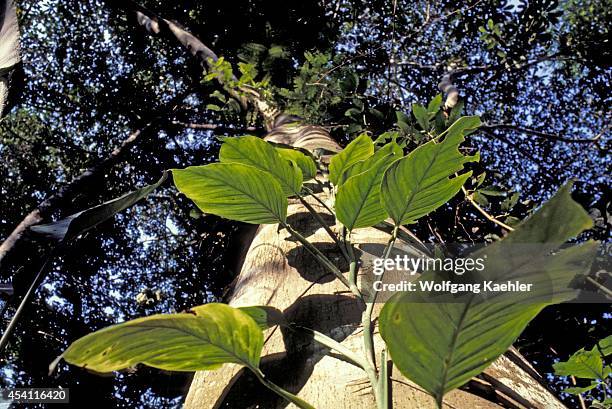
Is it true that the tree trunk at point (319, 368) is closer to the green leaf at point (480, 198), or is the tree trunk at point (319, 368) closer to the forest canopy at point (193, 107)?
the green leaf at point (480, 198)

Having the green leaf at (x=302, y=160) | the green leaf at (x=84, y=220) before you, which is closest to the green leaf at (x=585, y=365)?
the green leaf at (x=302, y=160)

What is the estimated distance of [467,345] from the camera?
12.7 inches

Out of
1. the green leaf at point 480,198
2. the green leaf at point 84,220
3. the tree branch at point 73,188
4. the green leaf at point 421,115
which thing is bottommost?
the green leaf at point 84,220

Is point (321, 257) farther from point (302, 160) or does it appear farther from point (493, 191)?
point (493, 191)

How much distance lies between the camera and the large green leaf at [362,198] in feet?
1.95

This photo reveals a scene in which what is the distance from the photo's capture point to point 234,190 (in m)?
0.62

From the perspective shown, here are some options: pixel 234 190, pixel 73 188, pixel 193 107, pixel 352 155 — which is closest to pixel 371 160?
pixel 352 155

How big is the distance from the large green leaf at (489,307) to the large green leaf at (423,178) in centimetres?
23

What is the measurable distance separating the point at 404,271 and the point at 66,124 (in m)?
5.45

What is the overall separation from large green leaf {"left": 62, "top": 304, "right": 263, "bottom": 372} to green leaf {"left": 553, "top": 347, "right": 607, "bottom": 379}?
581 mm

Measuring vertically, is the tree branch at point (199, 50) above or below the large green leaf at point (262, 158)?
above

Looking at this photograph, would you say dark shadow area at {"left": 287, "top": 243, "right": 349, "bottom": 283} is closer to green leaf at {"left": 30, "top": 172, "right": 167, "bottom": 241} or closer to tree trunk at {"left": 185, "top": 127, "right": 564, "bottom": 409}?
tree trunk at {"left": 185, "top": 127, "right": 564, "bottom": 409}

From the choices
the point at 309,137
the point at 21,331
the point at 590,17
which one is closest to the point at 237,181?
the point at 309,137

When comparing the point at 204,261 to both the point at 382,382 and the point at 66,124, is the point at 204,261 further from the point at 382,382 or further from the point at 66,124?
the point at 382,382
